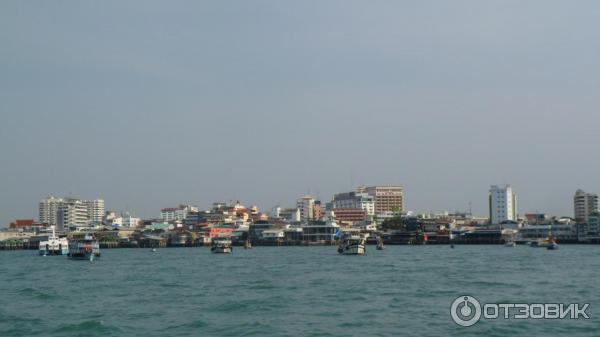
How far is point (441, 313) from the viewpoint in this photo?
22516 millimetres

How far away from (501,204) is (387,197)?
46011 millimetres

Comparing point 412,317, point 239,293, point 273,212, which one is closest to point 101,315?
point 239,293

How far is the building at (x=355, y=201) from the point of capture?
590ft

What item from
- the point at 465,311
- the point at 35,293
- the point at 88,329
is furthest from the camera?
the point at 35,293

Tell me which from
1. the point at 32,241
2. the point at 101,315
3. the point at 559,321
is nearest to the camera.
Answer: the point at 559,321

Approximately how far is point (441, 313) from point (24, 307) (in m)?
15.3

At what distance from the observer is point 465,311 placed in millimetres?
22359

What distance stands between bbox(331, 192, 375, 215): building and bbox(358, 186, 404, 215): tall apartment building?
121 inches

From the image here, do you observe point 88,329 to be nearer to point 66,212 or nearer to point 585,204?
point 585,204

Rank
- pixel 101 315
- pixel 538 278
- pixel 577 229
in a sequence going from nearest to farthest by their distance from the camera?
1. pixel 101 315
2. pixel 538 278
3. pixel 577 229

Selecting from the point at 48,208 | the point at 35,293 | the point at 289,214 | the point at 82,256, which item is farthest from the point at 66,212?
the point at 35,293

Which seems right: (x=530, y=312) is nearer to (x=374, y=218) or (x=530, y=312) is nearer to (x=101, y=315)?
(x=101, y=315)

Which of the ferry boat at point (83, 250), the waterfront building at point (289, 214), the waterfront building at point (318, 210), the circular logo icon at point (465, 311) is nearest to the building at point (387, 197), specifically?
the waterfront building at point (318, 210)

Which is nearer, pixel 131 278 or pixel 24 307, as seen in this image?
pixel 24 307
